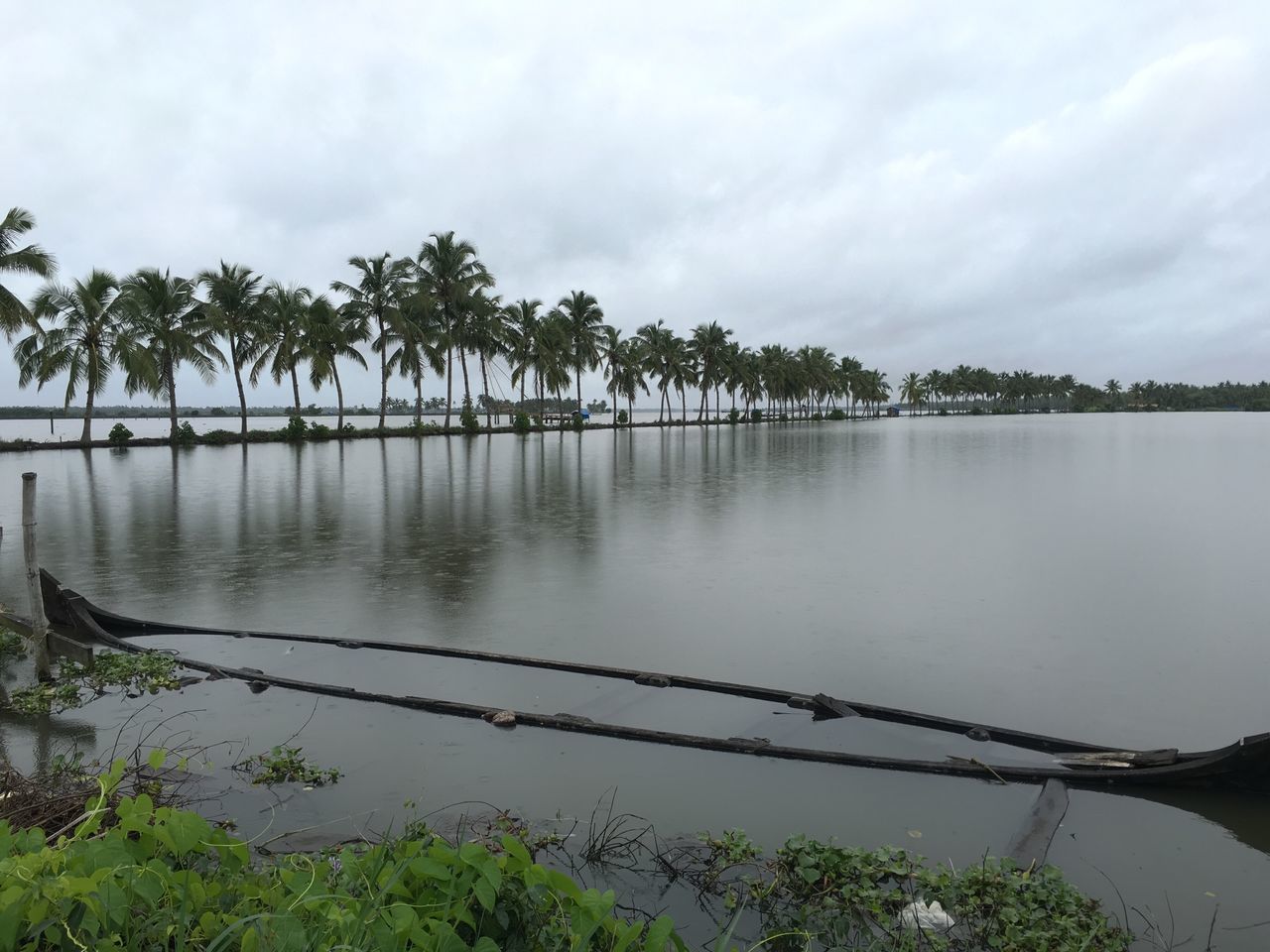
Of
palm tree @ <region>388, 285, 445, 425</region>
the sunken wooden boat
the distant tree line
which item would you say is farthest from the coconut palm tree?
the sunken wooden boat

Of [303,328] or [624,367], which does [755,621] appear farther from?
[624,367]

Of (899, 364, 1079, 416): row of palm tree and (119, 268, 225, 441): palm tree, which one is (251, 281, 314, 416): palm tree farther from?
(899, 364, 1079, 416): row of palm tree

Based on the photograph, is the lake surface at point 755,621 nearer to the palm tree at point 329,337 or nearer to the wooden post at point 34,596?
the wooden post at point 34,596

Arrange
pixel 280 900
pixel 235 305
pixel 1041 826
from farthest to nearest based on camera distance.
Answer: pixel 235 305, pixel 1041 826, pixel 280 900

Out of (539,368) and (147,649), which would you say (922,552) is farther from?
(539,368)

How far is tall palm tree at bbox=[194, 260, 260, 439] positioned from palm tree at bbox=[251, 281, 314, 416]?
0.49 metres

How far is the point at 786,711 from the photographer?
16.0ft

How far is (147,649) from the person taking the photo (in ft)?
18.6

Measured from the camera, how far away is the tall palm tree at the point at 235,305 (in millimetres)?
32281

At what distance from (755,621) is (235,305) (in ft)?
107

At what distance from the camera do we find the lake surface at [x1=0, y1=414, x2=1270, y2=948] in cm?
362

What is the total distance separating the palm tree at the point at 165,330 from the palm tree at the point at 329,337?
4.08m

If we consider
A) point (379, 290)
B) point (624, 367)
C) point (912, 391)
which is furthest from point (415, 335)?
point (912, 391)

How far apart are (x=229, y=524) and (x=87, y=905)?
36.5ft
